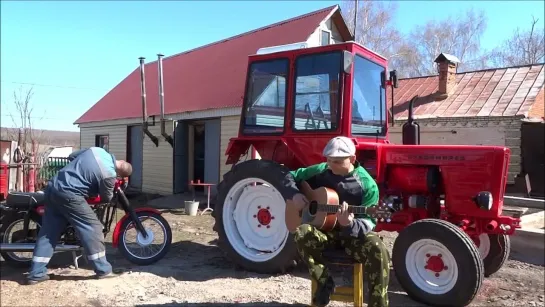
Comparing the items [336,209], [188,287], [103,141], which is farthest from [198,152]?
[336,209]

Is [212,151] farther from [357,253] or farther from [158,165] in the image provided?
[357,253]

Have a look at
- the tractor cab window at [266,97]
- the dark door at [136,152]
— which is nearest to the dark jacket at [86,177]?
the tractor cab window at [266,97]

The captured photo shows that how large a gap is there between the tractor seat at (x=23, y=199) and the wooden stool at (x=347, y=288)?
338cm

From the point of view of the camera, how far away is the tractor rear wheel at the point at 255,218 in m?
5.11

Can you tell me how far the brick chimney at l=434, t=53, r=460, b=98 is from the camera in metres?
13.8

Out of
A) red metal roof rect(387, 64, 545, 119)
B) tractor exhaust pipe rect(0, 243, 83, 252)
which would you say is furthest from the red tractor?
red metal roof rect(387, 64, 545, 119)

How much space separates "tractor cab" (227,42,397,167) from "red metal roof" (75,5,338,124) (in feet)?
18.2

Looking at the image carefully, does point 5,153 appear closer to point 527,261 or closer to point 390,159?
point 390,159

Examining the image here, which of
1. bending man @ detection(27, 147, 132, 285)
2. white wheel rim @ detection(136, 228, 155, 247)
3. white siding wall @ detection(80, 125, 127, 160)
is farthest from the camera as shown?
white siding wall @ detection(80, 125, 127, 160)

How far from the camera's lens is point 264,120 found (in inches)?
226

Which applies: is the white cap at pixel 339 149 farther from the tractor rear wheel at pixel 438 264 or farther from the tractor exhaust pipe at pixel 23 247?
the tractor exhaust pipe at pixel 23 247

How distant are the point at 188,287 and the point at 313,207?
1.87 metres

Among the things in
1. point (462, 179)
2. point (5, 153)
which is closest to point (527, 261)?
point (462, 179)

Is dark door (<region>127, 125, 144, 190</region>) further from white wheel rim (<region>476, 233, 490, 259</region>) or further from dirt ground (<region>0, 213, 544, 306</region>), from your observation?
white wheel rim (<region>476, 233, 490, 259</region>)
